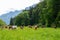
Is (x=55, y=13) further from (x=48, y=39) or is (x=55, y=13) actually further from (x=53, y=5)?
(x=48, y=39)

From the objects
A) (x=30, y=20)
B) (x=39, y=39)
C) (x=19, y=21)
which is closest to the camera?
(x=39, y=39)

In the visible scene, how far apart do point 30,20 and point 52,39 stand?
115 m

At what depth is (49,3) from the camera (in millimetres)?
59156

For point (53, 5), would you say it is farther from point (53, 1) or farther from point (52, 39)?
point (52, 39)

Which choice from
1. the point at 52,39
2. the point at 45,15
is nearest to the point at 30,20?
the point at 45,15

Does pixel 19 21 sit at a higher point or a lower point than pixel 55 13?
lower

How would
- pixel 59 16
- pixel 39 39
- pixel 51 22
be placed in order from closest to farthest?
1. pixel 39 39
2. pixel 59 16
3. pixel 51 22

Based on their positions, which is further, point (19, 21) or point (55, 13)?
point (19, 21)

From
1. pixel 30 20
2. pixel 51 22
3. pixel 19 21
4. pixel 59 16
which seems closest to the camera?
pixel 59 16

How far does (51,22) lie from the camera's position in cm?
→ 6059

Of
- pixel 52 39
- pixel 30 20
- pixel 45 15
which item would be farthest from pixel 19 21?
pixel 52 39

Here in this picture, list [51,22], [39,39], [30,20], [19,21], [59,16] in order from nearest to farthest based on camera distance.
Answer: [39,39] < [59,16] < [51,22] < [30,20] < [19,21]

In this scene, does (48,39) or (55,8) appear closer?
(48,39)

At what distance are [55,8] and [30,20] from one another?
73128 millimetres
